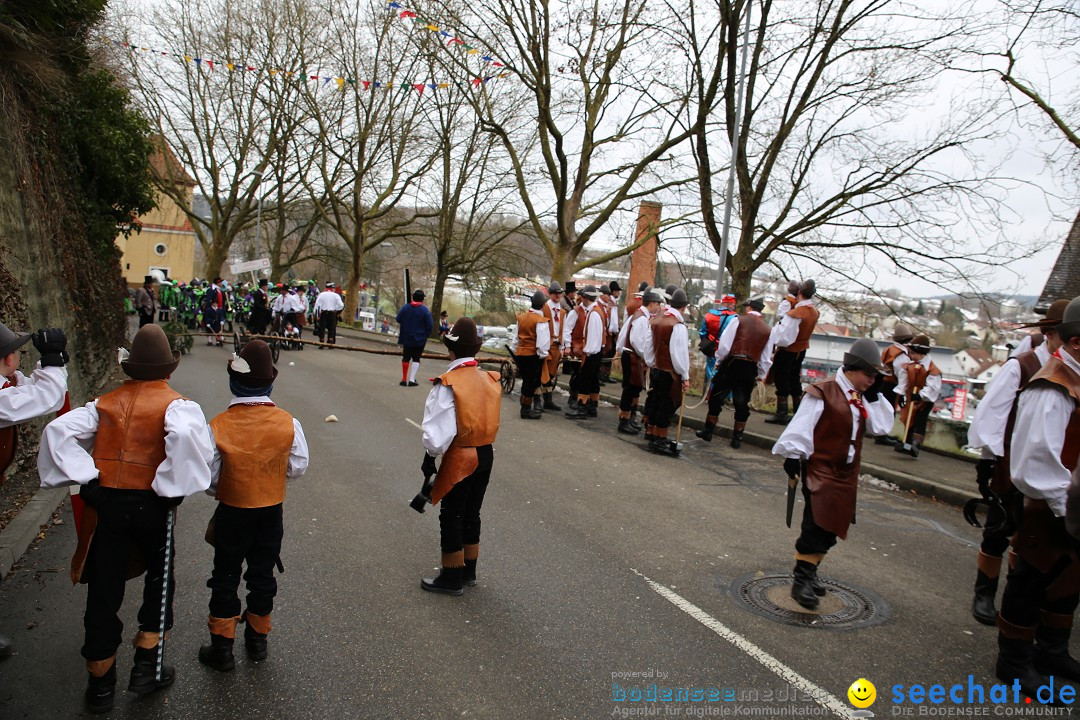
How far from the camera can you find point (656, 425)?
9.99m

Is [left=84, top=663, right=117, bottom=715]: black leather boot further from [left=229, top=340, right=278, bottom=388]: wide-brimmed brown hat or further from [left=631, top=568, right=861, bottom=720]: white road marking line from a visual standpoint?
[left=631, top=568, right=861, bottom=720]: white road marking line

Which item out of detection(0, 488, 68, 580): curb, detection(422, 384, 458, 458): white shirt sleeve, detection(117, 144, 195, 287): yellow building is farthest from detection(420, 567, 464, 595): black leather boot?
detection(117, 144, 195, 287): yellow building

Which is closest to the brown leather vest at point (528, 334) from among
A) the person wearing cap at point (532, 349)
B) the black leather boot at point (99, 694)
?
the person wearing cap at point (532, 349)

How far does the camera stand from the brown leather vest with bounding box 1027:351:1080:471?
12.9 feet

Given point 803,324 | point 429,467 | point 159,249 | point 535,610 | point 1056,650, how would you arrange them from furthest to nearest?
point 159,249
point 803,324
point 429,467
point 535,610
point 1056,650

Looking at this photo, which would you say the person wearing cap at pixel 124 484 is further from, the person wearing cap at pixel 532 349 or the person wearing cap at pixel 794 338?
the person wearing cap at pixel 794 338

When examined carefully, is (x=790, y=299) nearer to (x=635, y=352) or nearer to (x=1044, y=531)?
(x=635, y=352)

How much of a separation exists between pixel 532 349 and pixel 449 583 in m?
6.96

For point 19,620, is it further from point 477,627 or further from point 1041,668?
point 1041,668

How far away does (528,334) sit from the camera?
1174cm

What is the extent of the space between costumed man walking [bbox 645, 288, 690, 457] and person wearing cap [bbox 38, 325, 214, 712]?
702cm

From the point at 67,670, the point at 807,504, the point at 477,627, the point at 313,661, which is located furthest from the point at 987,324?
the point at 67,670

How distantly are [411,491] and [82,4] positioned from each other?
866 cm

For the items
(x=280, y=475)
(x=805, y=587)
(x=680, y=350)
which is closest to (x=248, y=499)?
(x=280, y=475)
